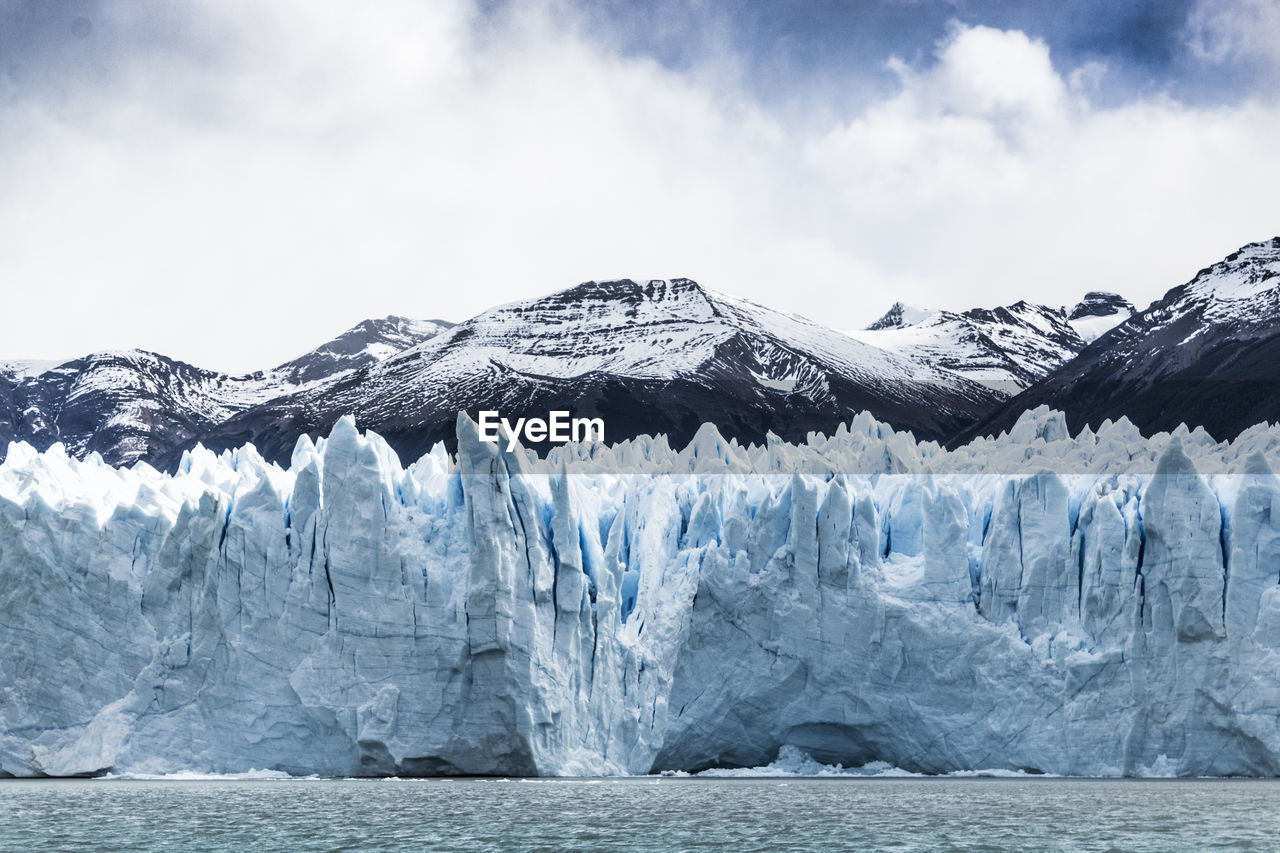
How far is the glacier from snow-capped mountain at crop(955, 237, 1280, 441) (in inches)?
1267

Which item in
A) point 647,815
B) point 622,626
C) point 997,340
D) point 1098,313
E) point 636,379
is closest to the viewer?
point 647,815

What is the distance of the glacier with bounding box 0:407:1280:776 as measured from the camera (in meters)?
29.8

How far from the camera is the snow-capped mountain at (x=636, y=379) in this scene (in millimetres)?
79875

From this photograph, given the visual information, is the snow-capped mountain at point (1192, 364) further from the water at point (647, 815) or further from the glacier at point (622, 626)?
the water at point (647, 815)

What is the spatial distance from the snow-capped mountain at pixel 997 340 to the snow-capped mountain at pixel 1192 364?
9472mm

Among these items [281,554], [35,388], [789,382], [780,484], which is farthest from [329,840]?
[35,388]

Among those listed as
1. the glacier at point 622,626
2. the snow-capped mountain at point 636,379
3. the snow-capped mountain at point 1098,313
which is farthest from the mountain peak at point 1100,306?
the glacier at point 622,626

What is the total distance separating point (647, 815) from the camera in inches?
986

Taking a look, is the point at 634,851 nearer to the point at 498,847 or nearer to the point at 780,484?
the point at 498,847

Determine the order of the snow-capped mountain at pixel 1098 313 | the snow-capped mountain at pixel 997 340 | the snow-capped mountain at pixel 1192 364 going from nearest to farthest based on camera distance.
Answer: the snow-capped mountain at pixel 1192 364, the snow-capped mountain at pixel 997 340, the snow-capped mountain at pixel 1098 313

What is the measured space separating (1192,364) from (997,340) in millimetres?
31007
